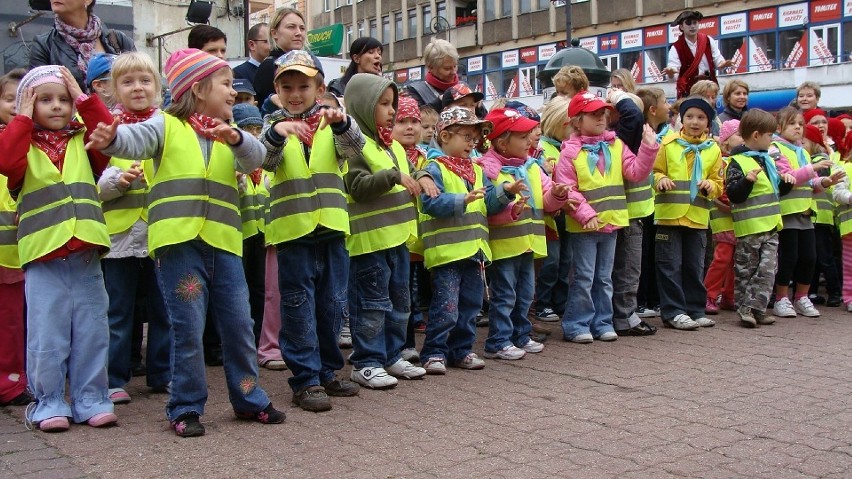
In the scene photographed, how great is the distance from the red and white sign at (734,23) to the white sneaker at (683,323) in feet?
124

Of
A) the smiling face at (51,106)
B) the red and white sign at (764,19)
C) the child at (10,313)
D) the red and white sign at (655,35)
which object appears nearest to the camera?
the smiling face at (51,106)

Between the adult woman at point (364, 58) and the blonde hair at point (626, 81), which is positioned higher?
the adult woman at point (364, 58)

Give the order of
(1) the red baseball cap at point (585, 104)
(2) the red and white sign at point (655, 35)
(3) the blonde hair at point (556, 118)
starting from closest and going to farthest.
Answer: (1) the red baseball cap at point (585, 104), (3) the blonde hair at point (556, 118), (2) the red and white sign at point (655, 35)

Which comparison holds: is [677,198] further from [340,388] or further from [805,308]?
[340,388]

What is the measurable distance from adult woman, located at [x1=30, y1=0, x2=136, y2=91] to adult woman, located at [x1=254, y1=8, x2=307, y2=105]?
5.28ft

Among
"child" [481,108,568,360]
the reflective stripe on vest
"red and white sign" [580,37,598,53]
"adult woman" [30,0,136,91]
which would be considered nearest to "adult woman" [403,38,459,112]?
"child" [481,108,568,360]

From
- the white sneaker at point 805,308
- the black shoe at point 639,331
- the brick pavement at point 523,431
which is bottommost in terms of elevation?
the white sneaker at point 805,308

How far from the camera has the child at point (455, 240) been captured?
21.6ft

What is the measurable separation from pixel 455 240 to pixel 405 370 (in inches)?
37.8

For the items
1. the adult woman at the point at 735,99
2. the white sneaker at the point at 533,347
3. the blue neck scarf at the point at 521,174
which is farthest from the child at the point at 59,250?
the adult woman at the point at 735,99

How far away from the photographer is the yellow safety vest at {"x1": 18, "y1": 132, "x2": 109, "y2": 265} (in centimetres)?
502

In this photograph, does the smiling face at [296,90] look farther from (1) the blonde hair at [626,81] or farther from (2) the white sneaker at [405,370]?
(1) the blonde hair at [626,81]

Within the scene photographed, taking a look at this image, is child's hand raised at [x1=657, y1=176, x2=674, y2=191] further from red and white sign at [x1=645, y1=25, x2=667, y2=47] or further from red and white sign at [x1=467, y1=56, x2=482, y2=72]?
red and white sign at [x1=467, y1=56, x2=482, y2=72]

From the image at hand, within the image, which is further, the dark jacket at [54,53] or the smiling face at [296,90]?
the dark jacket at [54,53]
